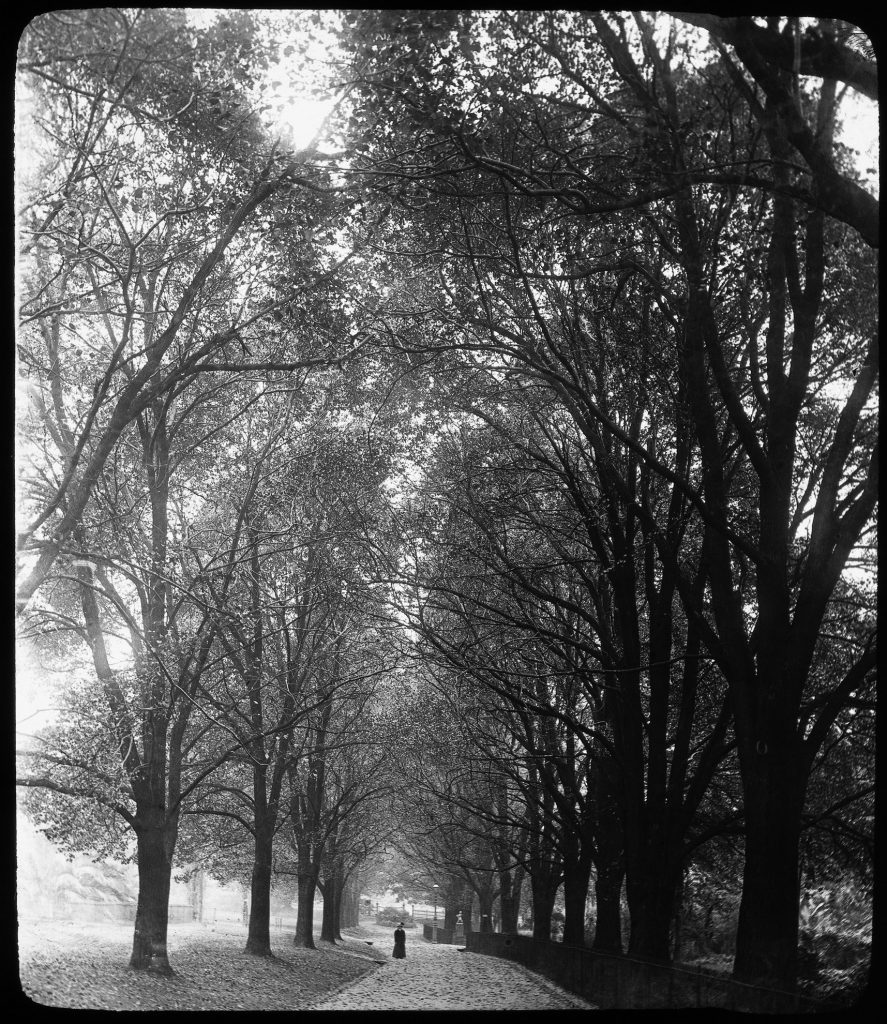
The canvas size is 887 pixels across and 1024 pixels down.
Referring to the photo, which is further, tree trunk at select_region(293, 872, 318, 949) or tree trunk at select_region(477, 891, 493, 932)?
tree trunk at select_region(477, 891, 493, 932)

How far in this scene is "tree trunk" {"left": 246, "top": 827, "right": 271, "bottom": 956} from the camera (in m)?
14.8

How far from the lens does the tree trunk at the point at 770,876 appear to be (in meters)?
7.09

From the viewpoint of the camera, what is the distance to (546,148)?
7.82 metres

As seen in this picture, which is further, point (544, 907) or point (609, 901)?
point (544, 907)

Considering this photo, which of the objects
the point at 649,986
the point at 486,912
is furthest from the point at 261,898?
the point at 486,912

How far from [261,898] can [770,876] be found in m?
10.1

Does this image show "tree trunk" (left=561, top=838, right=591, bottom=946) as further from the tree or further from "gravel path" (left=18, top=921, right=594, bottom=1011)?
the tree

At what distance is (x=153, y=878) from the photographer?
10.6m

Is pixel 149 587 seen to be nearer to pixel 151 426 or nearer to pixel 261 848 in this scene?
pixel 151 426

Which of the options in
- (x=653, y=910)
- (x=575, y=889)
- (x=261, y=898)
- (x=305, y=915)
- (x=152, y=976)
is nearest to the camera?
(x=152, y=976)

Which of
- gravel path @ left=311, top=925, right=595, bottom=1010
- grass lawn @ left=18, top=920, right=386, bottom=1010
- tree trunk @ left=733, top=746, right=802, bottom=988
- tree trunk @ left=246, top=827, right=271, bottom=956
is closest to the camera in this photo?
grass lawn @ left=18, top=920, right=386, bottom=1010

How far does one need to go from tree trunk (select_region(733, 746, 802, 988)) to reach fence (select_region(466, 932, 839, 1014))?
10.1 inches

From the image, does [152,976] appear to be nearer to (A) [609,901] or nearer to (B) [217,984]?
(B) [217,984]

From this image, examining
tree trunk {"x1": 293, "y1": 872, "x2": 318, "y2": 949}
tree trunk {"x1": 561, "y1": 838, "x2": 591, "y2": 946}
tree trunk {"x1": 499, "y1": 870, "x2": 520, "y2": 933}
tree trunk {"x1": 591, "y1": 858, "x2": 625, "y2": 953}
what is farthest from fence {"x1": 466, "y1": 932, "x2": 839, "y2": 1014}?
tree trunk {"x1": 499, "y1": 870, "x2": 520, "y2": 933}
